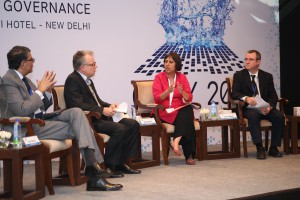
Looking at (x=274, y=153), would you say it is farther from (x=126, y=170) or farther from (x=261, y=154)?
(x=126, y=170)

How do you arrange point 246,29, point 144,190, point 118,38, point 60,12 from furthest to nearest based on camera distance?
point 246,29 → point 118,38 → point 60,12 → point 144,190

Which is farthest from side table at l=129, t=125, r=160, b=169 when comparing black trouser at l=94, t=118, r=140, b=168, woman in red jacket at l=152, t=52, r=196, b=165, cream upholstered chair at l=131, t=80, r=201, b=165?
black trouser at l=94, t=118, r=140, b=168

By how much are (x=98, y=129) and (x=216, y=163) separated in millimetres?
1440

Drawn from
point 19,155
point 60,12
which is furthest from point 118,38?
point 19,155

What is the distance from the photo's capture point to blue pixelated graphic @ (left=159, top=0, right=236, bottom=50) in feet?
24.6

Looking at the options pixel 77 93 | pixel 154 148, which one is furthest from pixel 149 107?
pixel 77 93

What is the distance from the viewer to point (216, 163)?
611cm

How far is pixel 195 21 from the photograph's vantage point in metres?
7.71

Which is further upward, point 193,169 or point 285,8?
point 285,8

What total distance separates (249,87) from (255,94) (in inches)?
4.6

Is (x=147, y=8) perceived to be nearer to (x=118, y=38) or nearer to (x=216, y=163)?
(x=118, y=38)

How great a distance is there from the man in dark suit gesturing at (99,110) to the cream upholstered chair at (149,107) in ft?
2.11

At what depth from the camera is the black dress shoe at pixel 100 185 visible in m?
4.62

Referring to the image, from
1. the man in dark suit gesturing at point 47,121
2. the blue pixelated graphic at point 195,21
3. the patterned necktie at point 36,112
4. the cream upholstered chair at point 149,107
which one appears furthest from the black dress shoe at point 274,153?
the patterned necktie at point 36,112
